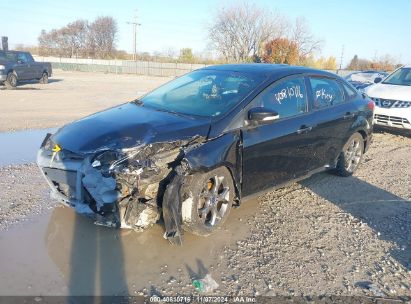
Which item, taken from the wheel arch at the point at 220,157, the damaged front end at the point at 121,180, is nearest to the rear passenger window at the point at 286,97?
the wheel arch at the point at 220,157

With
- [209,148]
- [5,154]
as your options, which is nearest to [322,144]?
[209,148]

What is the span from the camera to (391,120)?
8852mm

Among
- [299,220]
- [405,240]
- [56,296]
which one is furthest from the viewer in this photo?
[299,220]

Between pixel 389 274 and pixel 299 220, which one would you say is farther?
pixel 299 220

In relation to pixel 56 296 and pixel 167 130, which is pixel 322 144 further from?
pixel 56 296

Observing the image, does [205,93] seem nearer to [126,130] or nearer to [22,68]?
[126,130]

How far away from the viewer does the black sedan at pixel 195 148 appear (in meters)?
3.56

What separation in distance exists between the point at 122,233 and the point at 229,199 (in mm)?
1163

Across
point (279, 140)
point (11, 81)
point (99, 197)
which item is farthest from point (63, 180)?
point (11, 81)

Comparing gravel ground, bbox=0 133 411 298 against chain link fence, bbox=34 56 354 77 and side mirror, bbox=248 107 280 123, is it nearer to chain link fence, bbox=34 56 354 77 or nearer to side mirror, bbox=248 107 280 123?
side mirror, bbox=248 107 280 123

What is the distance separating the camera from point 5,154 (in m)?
6.73

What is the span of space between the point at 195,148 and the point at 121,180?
2.51 ft

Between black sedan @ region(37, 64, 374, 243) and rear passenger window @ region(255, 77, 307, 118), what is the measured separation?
0.04ft

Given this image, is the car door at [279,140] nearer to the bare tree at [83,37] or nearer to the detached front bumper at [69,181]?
the detached front bumper at [69,181]
